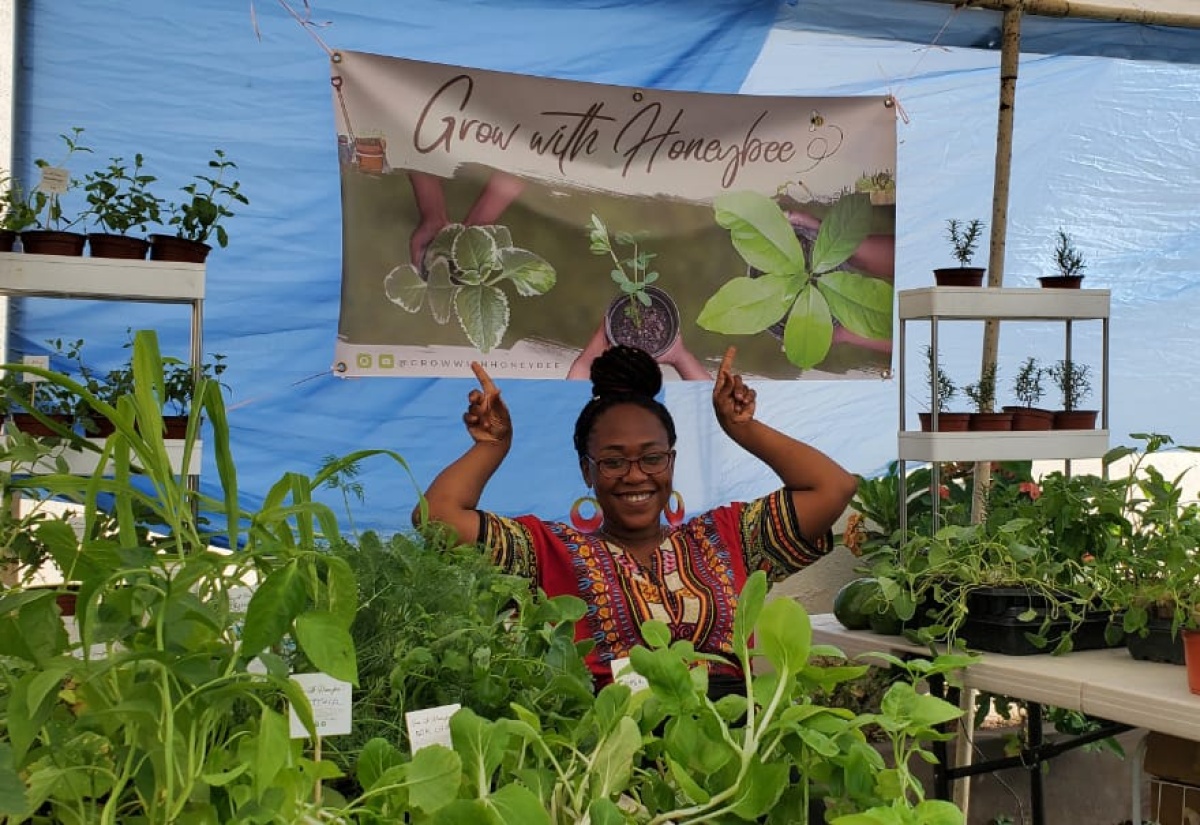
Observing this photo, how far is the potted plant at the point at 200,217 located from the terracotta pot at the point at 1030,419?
1.70m

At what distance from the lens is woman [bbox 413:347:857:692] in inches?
104

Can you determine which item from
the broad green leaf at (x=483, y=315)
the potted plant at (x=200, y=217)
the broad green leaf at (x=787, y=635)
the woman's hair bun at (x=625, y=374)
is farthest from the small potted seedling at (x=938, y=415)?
the broad green leaf at (x=787, y=635)

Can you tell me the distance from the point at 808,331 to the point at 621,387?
62 centimetres

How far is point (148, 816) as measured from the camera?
675 millimetres

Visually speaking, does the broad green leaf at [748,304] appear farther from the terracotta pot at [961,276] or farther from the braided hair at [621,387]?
the terracotta pot at [961,276]

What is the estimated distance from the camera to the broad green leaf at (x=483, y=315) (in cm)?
294

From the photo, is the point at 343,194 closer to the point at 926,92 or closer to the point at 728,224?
the point at 728,224

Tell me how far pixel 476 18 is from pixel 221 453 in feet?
8.12

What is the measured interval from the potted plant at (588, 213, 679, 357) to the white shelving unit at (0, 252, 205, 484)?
1.03m

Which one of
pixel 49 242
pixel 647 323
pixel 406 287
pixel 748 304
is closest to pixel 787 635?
pixel 49 242

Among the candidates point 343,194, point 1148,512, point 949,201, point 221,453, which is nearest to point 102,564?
point 221,453

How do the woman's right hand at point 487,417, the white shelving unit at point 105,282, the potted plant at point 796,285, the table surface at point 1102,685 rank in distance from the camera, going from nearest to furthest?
the table surface at point 1102,685 < the white shelving unit at point 105,282 < the woman's right hand at point 487,417 < the potted plant at point 796,285

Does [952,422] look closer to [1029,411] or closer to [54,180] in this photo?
[1029,411]

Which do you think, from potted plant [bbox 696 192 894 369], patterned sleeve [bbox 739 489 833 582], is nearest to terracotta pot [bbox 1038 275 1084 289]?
potted plant [bbox 696 192 894 369]
